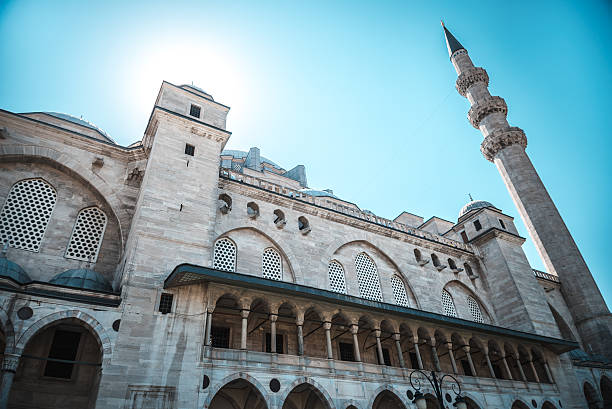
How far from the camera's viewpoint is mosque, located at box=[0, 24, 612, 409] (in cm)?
1027

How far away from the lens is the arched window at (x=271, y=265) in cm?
1539

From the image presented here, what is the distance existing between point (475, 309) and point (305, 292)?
1262 centimetres

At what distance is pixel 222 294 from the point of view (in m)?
11.8

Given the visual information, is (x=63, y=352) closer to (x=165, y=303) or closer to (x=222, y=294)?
(x=165, y=303)

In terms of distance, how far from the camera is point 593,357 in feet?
70.4

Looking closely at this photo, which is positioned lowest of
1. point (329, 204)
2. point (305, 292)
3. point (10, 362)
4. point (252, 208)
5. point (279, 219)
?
point (10, 362)

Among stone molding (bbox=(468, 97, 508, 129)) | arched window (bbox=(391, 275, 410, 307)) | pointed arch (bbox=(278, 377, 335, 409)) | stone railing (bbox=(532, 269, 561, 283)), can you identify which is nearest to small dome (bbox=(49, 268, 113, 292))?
pointed arch (bbox=(278, 377, 335, 409))

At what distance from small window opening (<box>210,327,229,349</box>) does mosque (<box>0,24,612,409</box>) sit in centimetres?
9

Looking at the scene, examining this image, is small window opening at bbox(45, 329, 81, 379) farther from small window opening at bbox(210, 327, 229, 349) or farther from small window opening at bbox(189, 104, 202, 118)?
small window opening at bbox(189, 104, 202, 118)

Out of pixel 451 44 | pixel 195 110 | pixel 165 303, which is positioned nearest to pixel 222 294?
pixel 165 303

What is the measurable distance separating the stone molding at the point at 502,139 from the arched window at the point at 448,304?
38.1 ft

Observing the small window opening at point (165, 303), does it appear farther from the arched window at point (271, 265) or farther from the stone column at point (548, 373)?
the stone column at point (548, 373)

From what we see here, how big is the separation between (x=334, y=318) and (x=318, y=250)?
3.28 meters

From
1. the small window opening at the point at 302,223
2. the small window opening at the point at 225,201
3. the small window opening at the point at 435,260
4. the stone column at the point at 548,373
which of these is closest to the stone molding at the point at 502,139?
the small window opening at the point at 435,260
